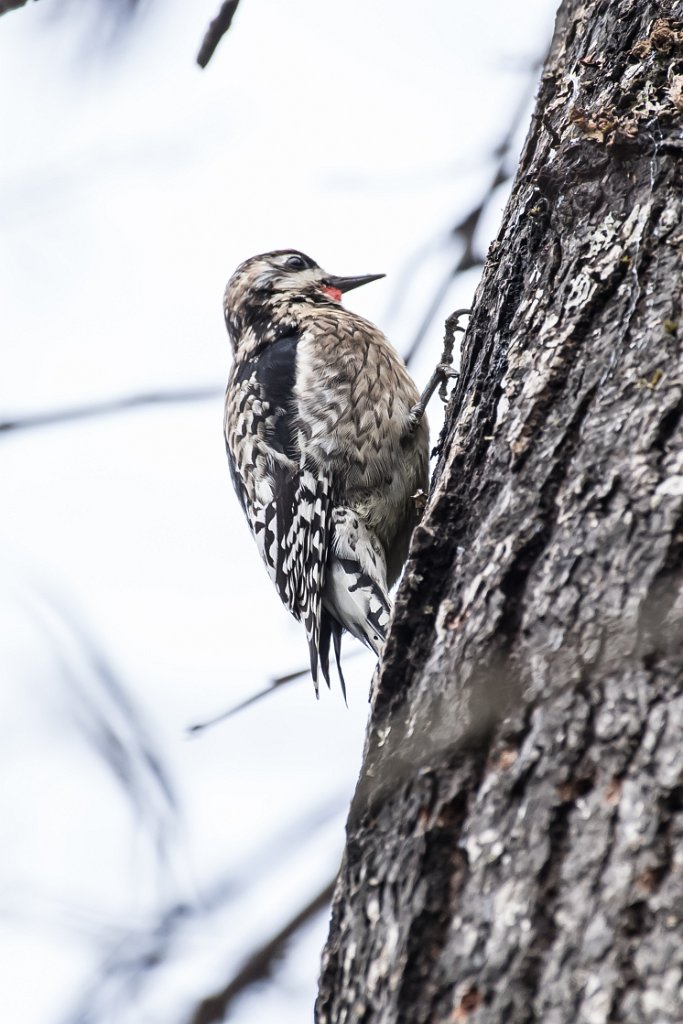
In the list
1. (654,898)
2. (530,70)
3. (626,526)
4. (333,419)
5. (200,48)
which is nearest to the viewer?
(654,898)

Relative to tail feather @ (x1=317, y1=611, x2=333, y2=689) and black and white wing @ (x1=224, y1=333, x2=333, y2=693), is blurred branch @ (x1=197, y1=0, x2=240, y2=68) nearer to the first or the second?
black and white wing @ (x1=224, y1=333, x2=333, y2=693)

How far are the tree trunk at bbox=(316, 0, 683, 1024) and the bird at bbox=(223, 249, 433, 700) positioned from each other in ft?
5.87

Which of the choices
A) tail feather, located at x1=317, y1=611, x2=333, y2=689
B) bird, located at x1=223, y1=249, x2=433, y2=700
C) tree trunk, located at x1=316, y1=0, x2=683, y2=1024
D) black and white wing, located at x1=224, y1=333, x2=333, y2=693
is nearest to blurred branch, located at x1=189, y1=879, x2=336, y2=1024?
tree trunk, located at x1=316, y1=0, x2=683, y2=1024

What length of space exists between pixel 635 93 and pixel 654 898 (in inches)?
60.2

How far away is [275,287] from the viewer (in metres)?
4.80

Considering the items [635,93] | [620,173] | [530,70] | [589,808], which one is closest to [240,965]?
[589,808]

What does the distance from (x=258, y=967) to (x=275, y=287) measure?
3715mm

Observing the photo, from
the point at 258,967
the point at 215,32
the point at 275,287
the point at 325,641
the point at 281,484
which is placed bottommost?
the point at 325,641

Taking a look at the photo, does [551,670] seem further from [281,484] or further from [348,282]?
[348,282]

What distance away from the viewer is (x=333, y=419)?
12.9ft

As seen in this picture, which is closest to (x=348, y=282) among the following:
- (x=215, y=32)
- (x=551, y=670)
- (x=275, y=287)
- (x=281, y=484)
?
(x=275, y=287)

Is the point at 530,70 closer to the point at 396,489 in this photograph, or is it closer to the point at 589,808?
the point at 396,489

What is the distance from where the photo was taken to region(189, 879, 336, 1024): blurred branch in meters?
1.32

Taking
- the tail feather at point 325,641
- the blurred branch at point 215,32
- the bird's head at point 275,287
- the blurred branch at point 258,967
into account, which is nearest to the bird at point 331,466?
the tail feather at point 325,641
